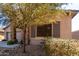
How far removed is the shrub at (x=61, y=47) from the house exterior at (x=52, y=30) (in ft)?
0.22

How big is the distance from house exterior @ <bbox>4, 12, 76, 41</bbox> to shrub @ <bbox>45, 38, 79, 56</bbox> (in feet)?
0.22

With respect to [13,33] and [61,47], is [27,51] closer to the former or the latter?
[13,33]

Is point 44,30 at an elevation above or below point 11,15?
below

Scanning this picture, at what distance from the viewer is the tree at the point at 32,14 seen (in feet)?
8.77

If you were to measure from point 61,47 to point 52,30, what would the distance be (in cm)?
25

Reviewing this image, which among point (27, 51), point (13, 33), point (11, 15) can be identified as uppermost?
point (11, 15)

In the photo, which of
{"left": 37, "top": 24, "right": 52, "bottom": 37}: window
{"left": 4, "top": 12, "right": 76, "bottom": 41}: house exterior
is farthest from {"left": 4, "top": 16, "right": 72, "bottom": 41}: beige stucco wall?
{"left": 37, "top": 24, "right": 52, "bottom": 37}: window

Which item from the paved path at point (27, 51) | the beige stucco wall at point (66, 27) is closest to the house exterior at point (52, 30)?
the beige stucco wall at point (66, 27)

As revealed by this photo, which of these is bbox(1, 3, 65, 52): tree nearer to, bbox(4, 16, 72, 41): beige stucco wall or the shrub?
bbox(4, 16, 72, 41): beige stucco wall

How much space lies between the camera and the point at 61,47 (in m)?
2.70

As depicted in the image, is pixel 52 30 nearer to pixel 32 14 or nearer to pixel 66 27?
pixel 66 27

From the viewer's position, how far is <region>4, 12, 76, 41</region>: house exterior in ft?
8.71

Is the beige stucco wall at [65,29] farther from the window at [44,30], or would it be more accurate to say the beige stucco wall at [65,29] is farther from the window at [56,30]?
the window at [44,30]

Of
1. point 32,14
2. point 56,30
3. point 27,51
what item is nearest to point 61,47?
point 56,30
